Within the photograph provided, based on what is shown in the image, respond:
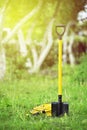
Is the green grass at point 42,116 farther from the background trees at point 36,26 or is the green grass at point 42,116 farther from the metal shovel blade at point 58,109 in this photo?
the background trees at point 36,26

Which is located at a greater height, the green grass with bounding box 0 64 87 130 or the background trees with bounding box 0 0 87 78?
the background trees with bounding box 0 0 87 78

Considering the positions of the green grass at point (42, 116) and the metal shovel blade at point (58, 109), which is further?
the metal shovel blade at point (58, 109)

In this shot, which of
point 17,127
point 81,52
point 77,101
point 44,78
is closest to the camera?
point 17,127

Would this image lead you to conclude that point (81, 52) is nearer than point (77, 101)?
No

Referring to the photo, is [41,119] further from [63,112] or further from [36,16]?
[36,16]

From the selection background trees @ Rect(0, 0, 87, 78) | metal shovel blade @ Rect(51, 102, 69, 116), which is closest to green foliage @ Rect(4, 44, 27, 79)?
background trees @ Rect(0, 0, 87, 78)

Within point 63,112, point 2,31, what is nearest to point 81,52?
point 2,31

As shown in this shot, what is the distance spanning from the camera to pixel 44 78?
46.2 ft

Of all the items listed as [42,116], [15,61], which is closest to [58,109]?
[42,116]

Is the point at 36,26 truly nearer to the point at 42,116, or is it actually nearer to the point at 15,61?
the point at 15,61

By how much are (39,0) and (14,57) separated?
180cm

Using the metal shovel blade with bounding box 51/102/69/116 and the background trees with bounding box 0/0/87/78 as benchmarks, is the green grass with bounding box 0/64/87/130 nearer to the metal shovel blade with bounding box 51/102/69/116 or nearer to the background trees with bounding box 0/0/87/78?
the metal shovel blade with bounding box 51/102/69/116

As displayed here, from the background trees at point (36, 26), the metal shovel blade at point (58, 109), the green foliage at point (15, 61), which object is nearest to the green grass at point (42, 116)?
the metal shovel blade at point (58, 109)

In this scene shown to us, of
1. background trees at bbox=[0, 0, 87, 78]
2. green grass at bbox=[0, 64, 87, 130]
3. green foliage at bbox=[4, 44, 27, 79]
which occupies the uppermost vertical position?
background trees at bbox=[0, 0, 87, 78]
